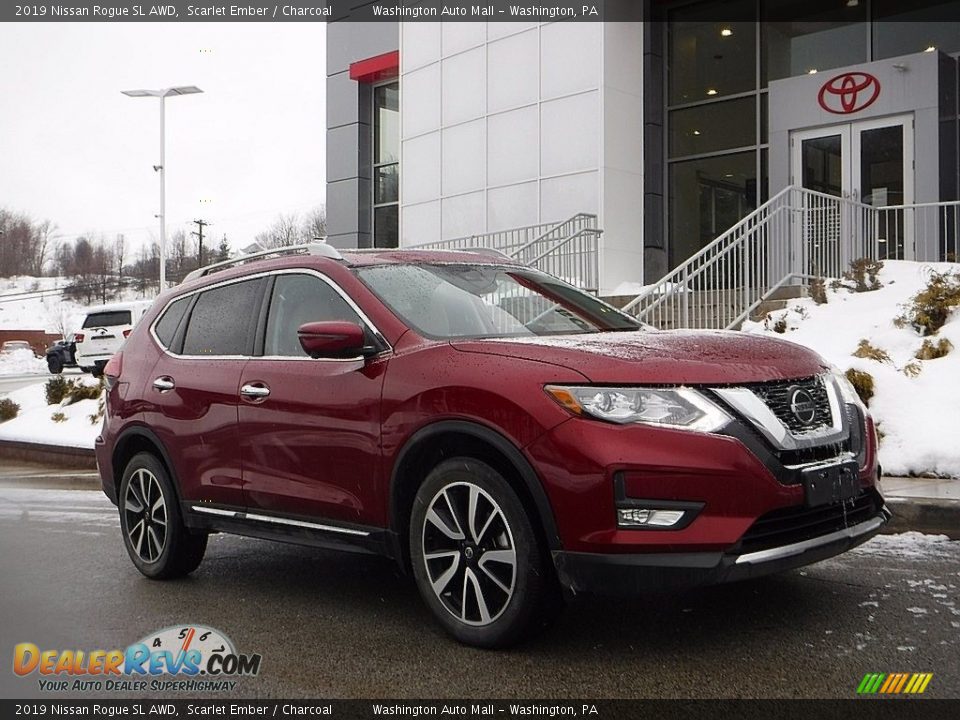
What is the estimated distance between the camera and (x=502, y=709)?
3568 mm

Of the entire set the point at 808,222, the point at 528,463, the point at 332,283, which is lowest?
the point at 528,463

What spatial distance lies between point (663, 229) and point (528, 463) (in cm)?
1770

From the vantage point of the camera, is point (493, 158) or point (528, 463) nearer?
point (528, 463)

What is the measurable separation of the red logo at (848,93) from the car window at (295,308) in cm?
1477

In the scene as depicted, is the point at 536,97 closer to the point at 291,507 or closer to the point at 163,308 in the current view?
the point at 163,308

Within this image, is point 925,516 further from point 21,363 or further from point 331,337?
point 21,363

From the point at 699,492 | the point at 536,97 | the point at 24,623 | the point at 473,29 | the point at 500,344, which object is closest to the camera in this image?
the point at 699,492

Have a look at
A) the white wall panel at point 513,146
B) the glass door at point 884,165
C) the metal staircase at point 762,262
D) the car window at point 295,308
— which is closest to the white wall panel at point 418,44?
the white wall panel at point 513,146

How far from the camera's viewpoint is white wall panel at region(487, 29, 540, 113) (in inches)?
827

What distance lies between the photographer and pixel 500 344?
4.35 m

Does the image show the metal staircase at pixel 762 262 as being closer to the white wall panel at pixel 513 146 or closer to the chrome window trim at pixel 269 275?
the white wall panel at pixel 513 146

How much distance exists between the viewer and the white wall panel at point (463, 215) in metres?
22.3

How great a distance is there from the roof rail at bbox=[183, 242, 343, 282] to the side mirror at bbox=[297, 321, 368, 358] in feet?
2.51

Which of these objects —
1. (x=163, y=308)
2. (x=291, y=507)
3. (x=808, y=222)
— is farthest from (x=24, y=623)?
(x=808, y=222)
